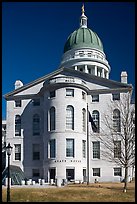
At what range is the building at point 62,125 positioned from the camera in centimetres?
4238

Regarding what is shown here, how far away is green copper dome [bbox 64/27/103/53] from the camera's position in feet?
211

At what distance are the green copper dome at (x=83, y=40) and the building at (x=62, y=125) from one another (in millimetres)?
14709

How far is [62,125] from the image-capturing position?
42.6m

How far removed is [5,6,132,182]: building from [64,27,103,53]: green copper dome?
1471 cm

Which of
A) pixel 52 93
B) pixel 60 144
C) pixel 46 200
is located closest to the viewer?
pixel 46 200

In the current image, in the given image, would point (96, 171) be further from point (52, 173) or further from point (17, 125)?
point (17, 125)

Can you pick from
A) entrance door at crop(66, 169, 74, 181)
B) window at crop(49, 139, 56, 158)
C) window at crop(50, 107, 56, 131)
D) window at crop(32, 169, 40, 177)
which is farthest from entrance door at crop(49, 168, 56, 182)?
window at crop(50, 107, 56, 131)

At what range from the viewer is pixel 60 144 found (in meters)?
42.0

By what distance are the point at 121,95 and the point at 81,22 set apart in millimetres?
30253

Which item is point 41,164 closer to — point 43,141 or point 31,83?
point 43,141

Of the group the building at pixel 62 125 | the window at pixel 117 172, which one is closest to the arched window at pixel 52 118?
the building at pixel 62 125

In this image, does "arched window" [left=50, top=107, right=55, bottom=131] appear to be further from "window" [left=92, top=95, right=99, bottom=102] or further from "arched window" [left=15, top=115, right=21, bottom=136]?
"arched window" [left=15, top=115, right=21, bottom=136]

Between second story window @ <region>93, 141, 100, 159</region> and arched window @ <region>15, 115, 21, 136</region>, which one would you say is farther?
arched window @ <region>15, 115, 21, 136</region>

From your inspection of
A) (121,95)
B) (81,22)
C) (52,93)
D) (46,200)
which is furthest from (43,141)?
(81,22)
